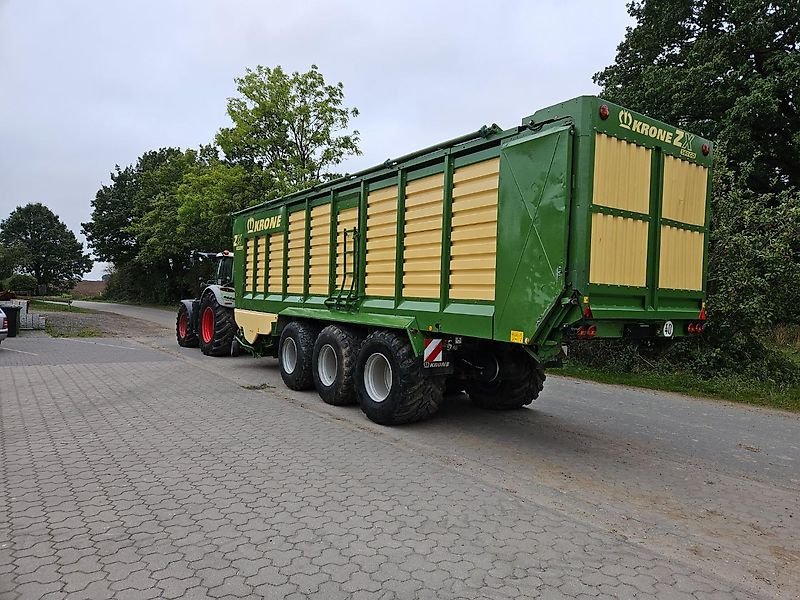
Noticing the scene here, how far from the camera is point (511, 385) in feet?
25.6

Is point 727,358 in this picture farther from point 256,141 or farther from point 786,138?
point 256,141

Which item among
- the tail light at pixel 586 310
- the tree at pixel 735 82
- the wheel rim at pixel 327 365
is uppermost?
the tree at pixel 735 82

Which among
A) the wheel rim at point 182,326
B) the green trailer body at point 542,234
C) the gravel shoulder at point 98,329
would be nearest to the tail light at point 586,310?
the green trailer body at point 542,234

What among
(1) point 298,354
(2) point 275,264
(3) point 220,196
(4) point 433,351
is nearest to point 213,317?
(2) point 275,264

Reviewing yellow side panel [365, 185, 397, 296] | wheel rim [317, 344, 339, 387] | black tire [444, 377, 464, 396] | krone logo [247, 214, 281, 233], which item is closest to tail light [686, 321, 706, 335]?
black tire [444, 377, 464, 396]

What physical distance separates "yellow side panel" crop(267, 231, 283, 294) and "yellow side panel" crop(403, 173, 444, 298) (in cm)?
375

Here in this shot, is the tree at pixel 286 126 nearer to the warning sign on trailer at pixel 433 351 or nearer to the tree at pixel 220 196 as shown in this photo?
the tree at pixel 220 196

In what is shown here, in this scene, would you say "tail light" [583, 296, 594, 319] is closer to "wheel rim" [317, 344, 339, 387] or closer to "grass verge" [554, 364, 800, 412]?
"wheel rim" [317, 344, 339, 387]

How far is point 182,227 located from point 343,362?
89.2ft

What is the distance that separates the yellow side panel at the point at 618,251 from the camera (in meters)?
5.06

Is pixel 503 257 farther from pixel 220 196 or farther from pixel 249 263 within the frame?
pixel 220 196

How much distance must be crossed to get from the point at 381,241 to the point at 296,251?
2594 millimetres

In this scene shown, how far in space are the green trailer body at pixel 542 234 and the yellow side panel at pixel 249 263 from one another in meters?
3.85

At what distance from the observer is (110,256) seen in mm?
47562
